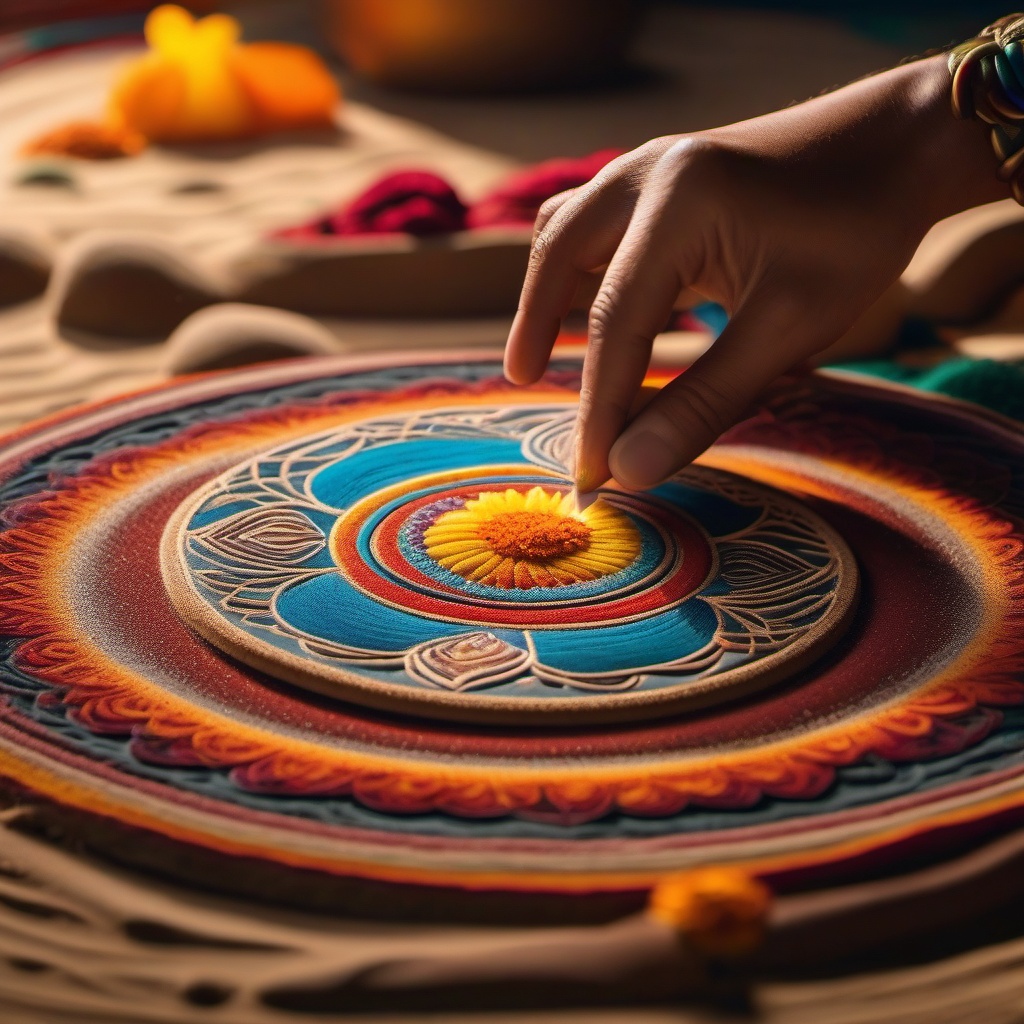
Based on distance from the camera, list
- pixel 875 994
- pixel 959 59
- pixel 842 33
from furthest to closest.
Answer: pixel 842 33 → pixel 959 59 → pixel 875 994

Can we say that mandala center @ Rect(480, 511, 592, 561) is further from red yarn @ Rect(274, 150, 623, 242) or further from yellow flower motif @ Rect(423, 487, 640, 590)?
red yarn @ Rect(274, 150, 623, 242)

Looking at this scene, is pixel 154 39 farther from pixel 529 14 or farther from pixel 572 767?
pixel 572 767

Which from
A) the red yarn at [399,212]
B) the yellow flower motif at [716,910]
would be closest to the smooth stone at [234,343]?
the red yarn at [399,212]

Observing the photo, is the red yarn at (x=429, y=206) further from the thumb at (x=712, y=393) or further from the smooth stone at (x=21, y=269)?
the thumb at (x=712, y=393)

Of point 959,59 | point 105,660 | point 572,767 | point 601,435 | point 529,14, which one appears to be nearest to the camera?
point 572,767

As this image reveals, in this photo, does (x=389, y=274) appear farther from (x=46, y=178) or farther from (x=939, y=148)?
(x=46, y=178)

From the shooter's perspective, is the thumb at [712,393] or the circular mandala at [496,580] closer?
the circular mandala at [496,580]

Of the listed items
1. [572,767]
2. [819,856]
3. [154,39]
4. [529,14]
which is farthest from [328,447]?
[529,14]
